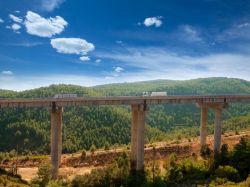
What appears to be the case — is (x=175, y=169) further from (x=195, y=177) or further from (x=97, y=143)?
(x=97, y=143)

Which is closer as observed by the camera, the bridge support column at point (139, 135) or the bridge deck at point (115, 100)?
the bridge deck at point (115, 100)

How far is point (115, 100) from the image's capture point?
51062 mm

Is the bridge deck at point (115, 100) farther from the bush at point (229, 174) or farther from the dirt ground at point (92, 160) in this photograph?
the bush at point (229, 174)

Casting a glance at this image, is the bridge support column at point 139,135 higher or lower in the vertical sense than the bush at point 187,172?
higher

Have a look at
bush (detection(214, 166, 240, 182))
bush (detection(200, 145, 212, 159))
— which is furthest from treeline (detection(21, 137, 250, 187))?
bush (detection(200, 145, 212, 159))

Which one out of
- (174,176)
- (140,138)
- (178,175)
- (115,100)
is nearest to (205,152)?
(178,175)

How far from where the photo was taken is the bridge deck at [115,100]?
151 feet

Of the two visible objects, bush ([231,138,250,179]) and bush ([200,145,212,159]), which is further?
bush ([200,145,212,159])

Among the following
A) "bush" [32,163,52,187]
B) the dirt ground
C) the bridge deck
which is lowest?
the dirt ground

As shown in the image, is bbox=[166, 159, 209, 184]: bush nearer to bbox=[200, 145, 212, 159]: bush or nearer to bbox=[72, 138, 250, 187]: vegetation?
bbox=[72, 138, 250, 187]: vegetation

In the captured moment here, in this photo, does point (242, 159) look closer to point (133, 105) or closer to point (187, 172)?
point (187, 172)

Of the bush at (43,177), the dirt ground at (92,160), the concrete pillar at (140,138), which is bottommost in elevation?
the dirt ground at (92,160)

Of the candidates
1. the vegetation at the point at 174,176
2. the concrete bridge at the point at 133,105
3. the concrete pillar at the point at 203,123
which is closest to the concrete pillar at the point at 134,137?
the concrete bridge at the point at 133,105

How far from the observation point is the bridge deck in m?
45.9
